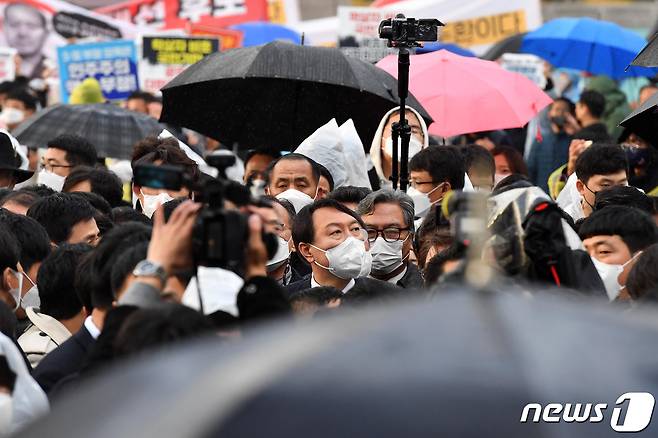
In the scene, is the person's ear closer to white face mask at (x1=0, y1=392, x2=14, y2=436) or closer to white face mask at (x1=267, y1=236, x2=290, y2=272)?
white face mask at (x1=267, y1=236, x2=290, y2=272)

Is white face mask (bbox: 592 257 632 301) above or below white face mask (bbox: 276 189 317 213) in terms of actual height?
above

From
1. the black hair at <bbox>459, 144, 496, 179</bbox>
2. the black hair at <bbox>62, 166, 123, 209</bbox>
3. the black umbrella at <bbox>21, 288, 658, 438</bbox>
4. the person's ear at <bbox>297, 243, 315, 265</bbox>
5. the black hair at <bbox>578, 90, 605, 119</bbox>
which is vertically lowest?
the black hair at <bbox>578, 90, 605, 119</bbox>

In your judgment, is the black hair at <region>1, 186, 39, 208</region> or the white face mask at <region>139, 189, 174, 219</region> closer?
the black hair at <region>1, 186, 39, 208</region>

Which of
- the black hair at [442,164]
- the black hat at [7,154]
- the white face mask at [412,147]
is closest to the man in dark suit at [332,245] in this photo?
the black hair at [442,164]

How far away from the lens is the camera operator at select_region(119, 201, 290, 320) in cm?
291

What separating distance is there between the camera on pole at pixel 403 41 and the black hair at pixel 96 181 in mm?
1623

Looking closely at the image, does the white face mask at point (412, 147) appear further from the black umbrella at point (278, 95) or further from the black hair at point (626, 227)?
the black hair at point (626, 227)

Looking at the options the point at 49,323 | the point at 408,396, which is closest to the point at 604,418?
the point at 408,396

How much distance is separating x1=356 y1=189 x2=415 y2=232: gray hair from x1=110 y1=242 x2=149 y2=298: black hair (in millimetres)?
2757

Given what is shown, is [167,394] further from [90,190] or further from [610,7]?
[610,7]

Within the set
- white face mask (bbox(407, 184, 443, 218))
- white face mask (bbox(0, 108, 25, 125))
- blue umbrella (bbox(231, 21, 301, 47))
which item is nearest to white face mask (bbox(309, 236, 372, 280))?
white face mask (bbox(407, 184, 443, 218))

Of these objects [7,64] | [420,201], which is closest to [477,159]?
[420,201]

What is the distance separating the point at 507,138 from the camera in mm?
13055

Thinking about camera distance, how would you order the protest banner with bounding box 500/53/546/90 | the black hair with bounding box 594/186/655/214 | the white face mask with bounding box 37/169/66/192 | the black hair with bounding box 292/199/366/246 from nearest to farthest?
the black hair with bounding box 292/199/366/246, the black hair with bounding box 594/186/655/214, the white face mask with bounding box 37/169/66/192, the protest banner with bounding box 500/53/546/90
